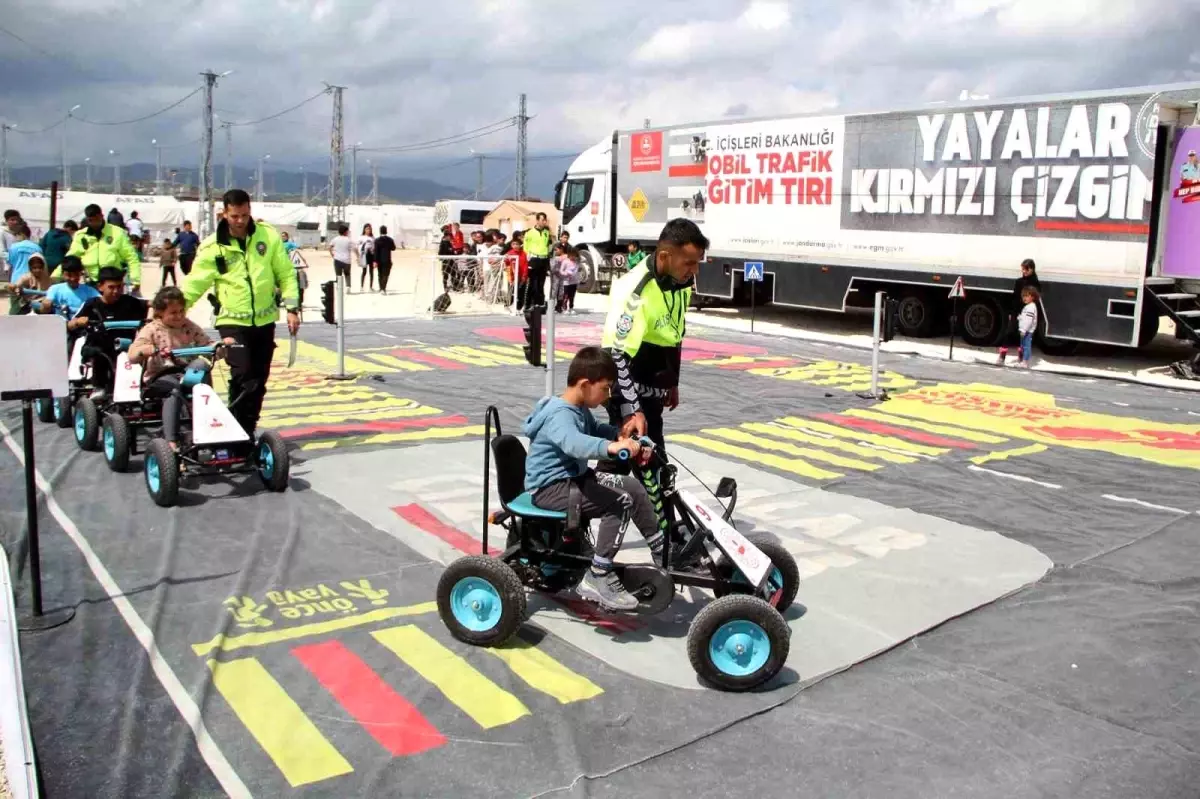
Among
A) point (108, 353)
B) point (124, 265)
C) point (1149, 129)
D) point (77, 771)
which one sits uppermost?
point (1149, 129)

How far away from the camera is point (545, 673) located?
454 cm

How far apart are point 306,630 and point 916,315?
15.4 metres

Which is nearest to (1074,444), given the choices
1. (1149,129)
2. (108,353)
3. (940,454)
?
(940,454)

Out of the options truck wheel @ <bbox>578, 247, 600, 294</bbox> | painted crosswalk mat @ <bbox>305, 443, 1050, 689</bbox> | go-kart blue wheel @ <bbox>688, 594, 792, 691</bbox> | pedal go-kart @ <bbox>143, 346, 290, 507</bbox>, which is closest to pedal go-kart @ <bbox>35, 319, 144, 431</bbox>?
pedal go-kart @ <bbox>143, 346, 290, 507</bbox>

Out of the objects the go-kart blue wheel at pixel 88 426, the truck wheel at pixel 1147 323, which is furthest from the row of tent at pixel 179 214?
the truck wheel at pixel 1147 323

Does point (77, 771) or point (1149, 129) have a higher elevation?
point (1149, 129)

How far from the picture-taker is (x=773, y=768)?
3779 mm

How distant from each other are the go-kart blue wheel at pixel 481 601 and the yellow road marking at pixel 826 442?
498cm

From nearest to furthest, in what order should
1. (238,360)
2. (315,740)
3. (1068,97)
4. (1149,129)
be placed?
(315,740) → (238,360) → (1149,129) → (1068,97)

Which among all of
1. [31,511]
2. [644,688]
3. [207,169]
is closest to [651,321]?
[644,688]

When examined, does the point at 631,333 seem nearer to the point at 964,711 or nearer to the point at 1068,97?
the point at 964,711

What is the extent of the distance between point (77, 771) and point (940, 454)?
7.25 m

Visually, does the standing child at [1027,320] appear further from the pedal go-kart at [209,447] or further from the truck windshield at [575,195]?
the truck windshield at [575,195]

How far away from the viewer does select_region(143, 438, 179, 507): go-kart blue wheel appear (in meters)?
6.76
